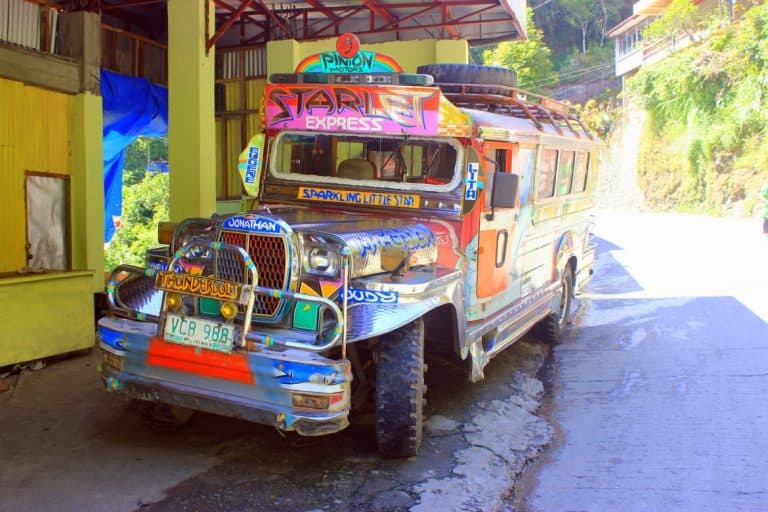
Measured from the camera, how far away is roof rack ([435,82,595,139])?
6242 mm

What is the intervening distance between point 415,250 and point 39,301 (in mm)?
3729

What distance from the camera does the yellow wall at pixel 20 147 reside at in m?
7.09

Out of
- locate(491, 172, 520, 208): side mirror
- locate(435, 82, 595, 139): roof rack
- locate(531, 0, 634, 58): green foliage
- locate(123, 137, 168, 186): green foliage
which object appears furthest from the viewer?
locate(531, 0, 634, 58): green foliage

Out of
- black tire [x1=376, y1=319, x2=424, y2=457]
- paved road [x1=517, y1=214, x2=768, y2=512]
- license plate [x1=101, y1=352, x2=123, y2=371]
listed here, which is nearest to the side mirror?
black tire [x1=376, y1=319, x2=424, y2=457]

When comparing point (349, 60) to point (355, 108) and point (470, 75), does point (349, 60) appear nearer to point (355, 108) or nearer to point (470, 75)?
point (355, 108)

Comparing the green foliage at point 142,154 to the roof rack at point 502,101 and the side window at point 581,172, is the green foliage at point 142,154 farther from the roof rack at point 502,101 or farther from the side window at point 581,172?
the roof rack at point 502,101

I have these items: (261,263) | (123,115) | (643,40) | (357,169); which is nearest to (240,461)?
(261,263)

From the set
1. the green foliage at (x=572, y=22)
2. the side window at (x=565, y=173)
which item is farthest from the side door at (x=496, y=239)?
the green foliage at (x=572, y=22)

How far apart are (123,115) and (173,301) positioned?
7232mm

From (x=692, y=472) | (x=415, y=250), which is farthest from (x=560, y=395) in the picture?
(x=415, y=250)

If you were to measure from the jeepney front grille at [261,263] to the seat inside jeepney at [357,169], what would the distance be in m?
1.43

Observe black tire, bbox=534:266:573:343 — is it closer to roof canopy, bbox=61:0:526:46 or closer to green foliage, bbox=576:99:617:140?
roof canopy, bbox=61:0:526:46

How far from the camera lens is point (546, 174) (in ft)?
22.4

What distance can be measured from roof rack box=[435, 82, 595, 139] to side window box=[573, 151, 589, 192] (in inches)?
22.1
